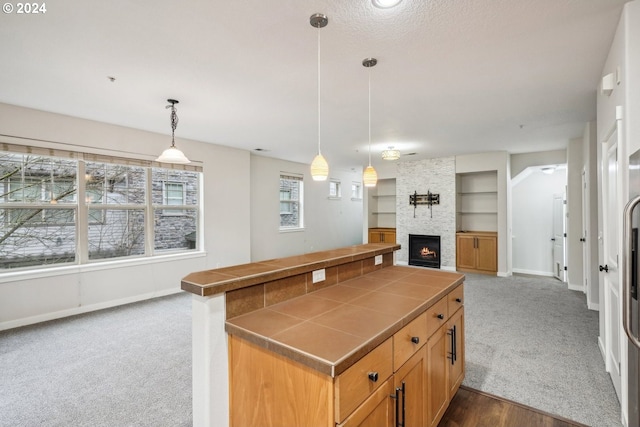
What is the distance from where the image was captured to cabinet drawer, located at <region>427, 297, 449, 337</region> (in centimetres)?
175

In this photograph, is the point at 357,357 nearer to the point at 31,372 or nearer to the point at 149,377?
the point at 149,377

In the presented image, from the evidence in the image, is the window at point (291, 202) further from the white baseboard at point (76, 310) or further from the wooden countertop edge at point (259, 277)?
the wooden countertop edge at point (259, 277)

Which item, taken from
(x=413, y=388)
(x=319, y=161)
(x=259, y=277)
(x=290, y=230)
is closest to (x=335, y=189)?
(x=290, y=230)

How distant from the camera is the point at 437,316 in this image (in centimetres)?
186

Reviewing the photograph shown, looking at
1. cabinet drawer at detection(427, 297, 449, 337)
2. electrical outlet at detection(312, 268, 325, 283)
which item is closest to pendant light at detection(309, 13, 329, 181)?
electrical outlet at detection(312, 268, 325, 283)

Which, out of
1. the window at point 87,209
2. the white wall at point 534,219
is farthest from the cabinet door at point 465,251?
the window at point 87,209

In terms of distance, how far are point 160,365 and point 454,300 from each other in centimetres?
266

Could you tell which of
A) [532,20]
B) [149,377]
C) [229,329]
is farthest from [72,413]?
[532,20]

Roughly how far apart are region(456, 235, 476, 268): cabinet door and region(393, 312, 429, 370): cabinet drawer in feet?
19.6

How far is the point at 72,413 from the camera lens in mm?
2145

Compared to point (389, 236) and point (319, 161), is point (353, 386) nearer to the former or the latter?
point (319, 161)

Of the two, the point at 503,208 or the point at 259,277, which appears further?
the point at 503,208

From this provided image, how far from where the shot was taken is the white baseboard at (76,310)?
371 cm

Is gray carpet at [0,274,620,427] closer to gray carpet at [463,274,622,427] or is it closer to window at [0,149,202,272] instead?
gray carpet at [463,274,622,427]
